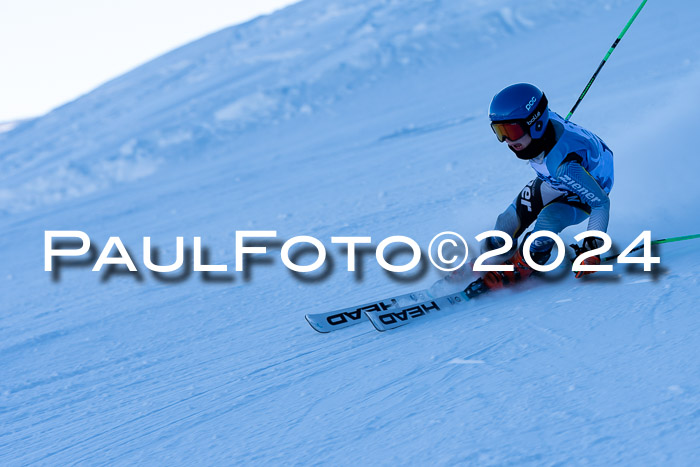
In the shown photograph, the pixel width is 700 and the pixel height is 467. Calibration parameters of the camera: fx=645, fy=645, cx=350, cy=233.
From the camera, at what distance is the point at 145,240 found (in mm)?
7902

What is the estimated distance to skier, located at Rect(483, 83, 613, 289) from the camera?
11.4 ft

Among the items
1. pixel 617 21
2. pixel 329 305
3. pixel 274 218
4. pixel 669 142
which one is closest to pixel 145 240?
pixel 274 218

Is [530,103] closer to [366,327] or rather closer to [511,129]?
[511,129]

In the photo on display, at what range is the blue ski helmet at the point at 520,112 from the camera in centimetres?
346

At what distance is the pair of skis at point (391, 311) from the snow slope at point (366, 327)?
88 mm

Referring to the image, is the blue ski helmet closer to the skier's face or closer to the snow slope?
the skier's face

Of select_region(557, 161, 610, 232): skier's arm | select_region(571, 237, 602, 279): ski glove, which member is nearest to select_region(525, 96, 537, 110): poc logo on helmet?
select_region(557, 161, 610, 232): skier's arm

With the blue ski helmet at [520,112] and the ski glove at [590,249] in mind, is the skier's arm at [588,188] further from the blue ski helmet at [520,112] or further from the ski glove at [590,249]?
the blue ski helmet at [520,112]

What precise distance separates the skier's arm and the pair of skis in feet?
2.50

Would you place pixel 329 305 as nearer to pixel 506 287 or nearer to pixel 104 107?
pixel 506 287

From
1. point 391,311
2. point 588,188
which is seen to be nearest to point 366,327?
point 391,311

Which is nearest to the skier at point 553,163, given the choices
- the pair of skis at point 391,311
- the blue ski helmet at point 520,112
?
the blue ski helmet at point 520,112

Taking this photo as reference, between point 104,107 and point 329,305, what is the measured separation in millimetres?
22181

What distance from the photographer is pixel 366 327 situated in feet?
12.2
